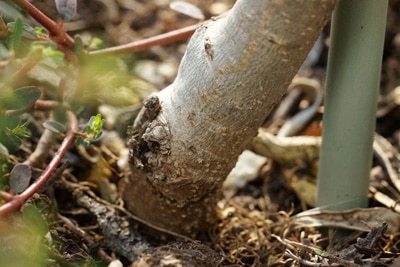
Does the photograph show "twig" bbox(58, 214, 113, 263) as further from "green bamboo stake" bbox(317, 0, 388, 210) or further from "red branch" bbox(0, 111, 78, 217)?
"green bamboo stake" bbox(317, 0, 388, 210)

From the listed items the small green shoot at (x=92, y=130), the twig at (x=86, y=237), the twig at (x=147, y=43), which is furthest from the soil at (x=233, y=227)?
the twig at (x=147, y=43)

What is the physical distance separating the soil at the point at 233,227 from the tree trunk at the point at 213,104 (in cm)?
9

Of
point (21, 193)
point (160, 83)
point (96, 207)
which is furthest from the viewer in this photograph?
point (160, 83)

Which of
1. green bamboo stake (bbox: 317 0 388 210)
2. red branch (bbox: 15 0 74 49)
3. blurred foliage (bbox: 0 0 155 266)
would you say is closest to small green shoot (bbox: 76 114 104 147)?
blurred foliage (bbox: 0 0 155 266)

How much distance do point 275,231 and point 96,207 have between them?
16.2 inches

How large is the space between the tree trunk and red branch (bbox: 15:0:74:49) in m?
0.25

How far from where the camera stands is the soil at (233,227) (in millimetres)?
1115

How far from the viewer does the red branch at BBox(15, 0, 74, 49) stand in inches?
47.6

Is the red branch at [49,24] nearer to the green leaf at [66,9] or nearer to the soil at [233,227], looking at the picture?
the green leaf at [66,9]

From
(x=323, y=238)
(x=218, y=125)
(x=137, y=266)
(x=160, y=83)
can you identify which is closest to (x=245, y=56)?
(x=218, y=125)

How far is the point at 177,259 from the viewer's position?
1.05m

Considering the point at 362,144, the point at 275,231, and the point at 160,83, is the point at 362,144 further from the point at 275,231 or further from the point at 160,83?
the point at 160,83

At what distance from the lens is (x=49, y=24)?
4.12 ft

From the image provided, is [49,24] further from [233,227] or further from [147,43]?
[233,227]
